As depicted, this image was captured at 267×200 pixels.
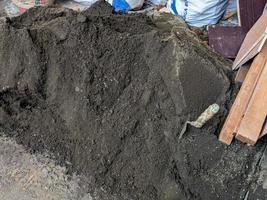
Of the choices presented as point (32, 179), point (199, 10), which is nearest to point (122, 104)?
point (32, 179)

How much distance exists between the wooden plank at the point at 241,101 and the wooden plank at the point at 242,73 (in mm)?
132

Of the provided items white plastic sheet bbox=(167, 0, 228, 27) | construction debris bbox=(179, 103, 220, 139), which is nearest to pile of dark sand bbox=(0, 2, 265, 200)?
construction debris bbox=(179, 103, 220, 139)

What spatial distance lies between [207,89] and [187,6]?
4.35 ft

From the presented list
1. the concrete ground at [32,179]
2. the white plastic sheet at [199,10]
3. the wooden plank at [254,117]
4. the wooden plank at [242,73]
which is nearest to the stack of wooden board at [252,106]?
the wooden plank at [254,117]

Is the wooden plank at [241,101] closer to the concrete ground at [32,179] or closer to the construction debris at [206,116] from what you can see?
the construction debris at [206,116]

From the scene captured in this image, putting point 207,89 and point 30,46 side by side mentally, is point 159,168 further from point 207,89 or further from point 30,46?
point 30,46

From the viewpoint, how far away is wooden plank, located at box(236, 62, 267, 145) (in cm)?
284

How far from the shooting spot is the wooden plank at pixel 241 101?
2.92m

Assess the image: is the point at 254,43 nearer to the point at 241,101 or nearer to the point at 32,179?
the point at 241,101

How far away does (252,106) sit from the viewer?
2.89 meters

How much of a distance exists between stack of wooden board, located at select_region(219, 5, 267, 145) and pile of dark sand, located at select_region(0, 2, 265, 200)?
9 cm

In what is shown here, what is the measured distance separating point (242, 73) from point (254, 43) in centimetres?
20

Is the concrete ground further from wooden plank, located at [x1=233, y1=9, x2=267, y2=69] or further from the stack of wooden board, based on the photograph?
wooden plank, located at [x1=233, y1=9, x2=267, y2=69]

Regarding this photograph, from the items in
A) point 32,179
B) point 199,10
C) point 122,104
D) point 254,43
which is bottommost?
point 32,179
